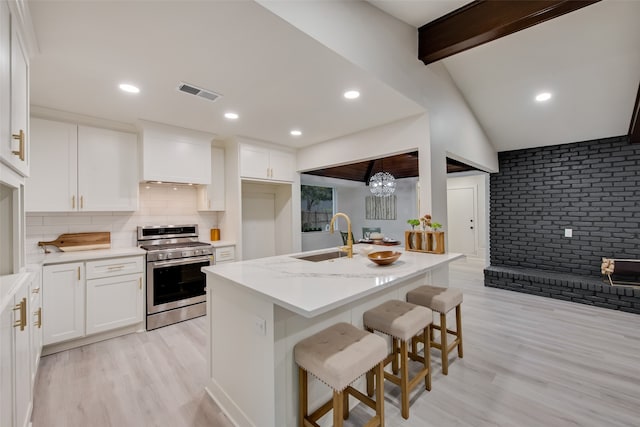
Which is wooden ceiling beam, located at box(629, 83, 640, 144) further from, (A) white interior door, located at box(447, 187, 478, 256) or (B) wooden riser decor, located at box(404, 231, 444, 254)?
(A) white interior door, located at box(447, 187, 478, 256)

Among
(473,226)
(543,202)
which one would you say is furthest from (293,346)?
(473,226)

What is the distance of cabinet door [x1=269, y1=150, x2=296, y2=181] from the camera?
4.31m

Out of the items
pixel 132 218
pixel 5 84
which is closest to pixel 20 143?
pixel 5 84

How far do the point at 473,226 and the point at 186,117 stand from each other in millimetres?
6753

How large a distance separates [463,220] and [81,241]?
24.8 feet

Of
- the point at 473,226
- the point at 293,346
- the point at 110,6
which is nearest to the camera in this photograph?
the point at 110,6

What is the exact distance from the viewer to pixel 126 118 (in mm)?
3109

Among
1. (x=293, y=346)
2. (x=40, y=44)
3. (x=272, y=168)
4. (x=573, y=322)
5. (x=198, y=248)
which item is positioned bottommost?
(x=573, y=322)

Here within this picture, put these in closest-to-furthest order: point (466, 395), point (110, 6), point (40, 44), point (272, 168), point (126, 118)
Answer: point (110, 6) < point (40, 44) < point (466, 395) < point (126, 118) < point (272, 168)

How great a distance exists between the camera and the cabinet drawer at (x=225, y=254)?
12.3 feet

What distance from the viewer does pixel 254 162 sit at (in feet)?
13.4

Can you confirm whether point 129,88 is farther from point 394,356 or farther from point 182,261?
point 394,356

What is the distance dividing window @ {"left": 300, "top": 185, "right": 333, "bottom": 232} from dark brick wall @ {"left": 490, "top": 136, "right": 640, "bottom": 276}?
390cm

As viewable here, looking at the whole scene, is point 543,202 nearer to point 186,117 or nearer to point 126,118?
point 186,117
